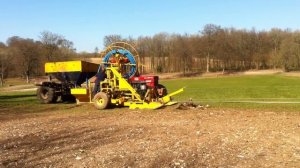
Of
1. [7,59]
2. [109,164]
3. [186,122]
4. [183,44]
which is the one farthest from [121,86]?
[183,44]

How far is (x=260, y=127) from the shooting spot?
37.8 ft

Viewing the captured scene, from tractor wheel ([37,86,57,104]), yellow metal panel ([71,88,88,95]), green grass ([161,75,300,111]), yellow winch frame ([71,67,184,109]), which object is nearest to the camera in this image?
yellow winch frame ([71,67,184,109])

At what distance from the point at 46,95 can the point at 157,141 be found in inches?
612

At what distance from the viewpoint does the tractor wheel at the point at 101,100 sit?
18531 millimetres

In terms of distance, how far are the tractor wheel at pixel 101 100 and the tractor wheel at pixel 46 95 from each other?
A: 5.49 m

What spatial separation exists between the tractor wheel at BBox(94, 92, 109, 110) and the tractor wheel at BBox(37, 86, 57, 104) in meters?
5.49

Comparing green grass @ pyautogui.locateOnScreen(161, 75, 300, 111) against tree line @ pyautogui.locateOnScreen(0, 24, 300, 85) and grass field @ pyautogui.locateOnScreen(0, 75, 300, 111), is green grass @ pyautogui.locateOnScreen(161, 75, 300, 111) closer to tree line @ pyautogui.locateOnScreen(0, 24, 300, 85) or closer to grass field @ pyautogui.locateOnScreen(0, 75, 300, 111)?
grass field @ pyautogui.locateOnScreen(0, 75, 300, 111)

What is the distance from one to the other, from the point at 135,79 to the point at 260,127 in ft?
26.8

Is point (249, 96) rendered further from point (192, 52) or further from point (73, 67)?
point (192, 52)

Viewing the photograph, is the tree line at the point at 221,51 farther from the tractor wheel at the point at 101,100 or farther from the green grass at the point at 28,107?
the tractor wheel at the point at 101,100

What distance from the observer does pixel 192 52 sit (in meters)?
94.7

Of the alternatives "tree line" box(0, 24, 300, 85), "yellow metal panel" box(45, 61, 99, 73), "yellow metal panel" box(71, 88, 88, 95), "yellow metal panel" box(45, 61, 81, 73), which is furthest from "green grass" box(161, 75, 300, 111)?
"tree line" box(0, 24, 300, 85)

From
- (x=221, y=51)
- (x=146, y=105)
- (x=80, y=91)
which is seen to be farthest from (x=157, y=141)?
(x=221, y=51)

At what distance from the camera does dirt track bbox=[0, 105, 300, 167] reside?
8.06 m
